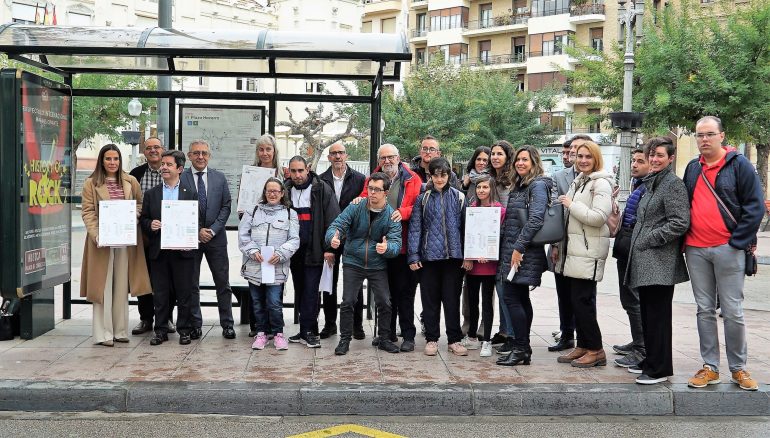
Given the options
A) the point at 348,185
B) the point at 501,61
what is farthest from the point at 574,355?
the point at 501,61

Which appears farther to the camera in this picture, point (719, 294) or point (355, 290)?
point (355, 290)

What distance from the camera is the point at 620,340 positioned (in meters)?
8.20

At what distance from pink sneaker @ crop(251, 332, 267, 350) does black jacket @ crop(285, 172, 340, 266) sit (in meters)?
0.80

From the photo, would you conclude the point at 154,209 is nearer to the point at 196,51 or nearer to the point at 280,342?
the point at 196,51

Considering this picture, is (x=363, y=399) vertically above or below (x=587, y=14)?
below

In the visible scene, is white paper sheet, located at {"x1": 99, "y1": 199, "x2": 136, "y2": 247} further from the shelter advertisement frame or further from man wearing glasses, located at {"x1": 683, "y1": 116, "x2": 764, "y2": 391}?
man wearing glasses, located at {"x1": 683, "y1": 116, "x2": 764, "y2": 391}

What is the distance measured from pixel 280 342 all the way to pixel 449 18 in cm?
5371

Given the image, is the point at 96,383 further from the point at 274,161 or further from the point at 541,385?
the point at 541,385

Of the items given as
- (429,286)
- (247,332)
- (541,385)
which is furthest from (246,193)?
(541,385)

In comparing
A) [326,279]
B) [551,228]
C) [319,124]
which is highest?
[319,124]

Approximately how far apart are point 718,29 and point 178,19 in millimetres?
32193

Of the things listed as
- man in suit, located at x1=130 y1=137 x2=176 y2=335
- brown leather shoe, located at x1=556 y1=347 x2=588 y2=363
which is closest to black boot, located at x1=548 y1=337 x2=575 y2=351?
brown leather shoe, located at x1=556 y1=347 x2=588 y2=363

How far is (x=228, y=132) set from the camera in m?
8.80

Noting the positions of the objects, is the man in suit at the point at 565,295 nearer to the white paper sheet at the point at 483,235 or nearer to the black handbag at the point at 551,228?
the black handbag at the point at 551,228
